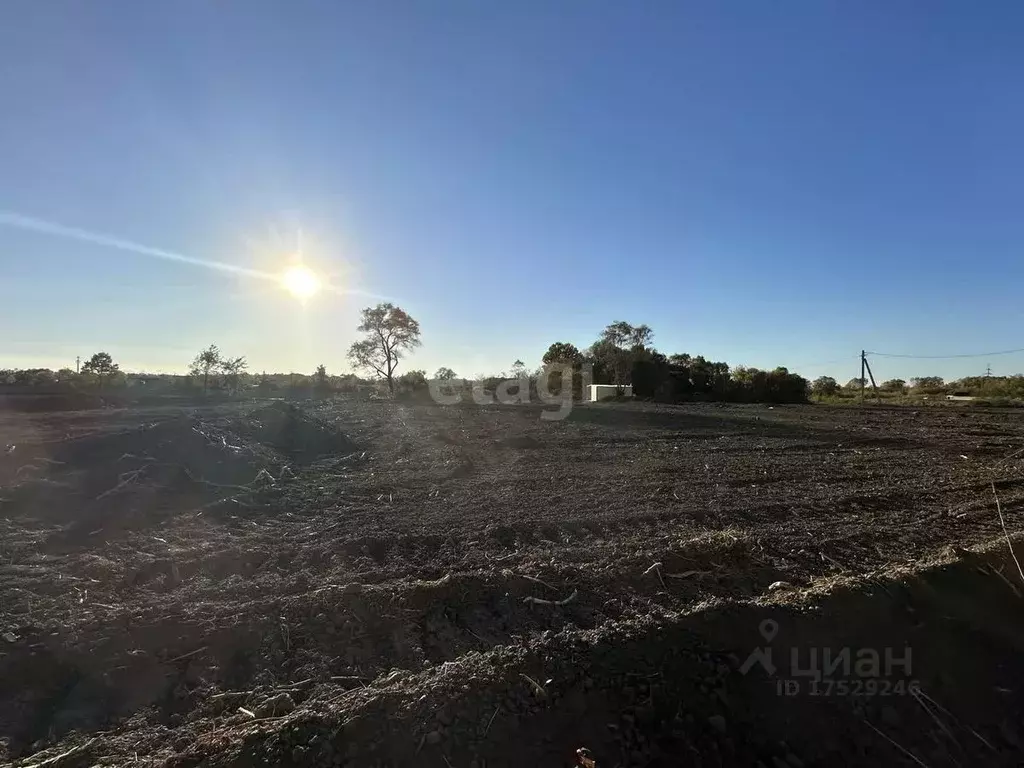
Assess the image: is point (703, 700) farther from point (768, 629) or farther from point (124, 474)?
point (124, 474)

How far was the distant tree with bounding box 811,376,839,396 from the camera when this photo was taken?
35.3 metres

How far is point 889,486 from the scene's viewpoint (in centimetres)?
751

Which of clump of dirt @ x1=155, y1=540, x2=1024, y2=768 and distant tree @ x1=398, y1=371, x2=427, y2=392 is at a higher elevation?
distant tree @ x1=398, y1=371, x2=427, y2=392

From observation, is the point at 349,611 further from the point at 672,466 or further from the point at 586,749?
the point at 672,466

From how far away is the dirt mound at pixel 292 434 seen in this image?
11008 millimetres

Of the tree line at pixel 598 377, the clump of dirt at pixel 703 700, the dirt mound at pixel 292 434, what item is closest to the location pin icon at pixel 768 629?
the clump of dirt at pixel 703 700

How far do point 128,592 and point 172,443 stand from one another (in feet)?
16.2

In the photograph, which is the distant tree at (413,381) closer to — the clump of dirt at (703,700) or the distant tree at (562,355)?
the distant tree at (562,355)

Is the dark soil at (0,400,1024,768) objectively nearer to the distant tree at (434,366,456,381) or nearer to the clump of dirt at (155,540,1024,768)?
the clump of dirt at (155,540,1024,768)

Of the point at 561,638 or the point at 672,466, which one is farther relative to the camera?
the point at 672,466

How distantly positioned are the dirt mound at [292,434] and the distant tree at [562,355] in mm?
28021

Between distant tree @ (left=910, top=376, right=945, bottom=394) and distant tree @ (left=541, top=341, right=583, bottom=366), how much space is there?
75.1 ft

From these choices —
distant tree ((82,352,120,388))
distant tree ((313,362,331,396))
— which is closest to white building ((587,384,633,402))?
distant tree ((313,362,331,396))

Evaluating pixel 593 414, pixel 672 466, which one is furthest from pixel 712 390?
pixel 672 466
